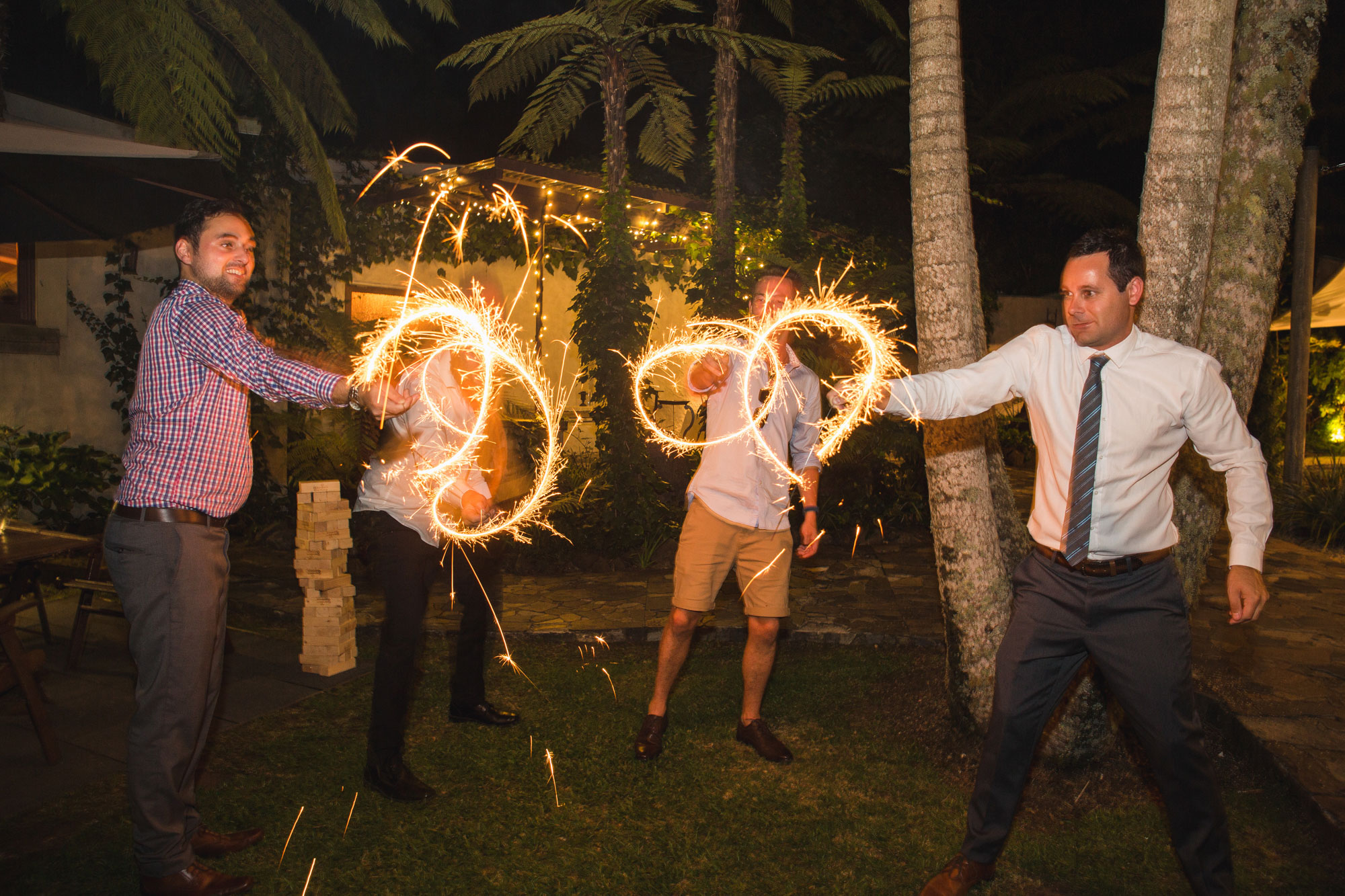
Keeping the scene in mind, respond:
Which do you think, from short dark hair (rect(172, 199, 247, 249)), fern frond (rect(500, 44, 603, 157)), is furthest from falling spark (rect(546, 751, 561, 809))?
fern frond (rect(500, 44, 603, 157))

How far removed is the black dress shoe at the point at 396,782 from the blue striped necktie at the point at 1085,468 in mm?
2772

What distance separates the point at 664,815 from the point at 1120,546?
2.11 meters

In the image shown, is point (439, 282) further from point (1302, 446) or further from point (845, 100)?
point (1302, 446)

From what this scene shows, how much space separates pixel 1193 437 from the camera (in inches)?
112

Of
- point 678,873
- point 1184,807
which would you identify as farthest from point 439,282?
point 1184,807

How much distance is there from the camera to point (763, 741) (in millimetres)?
4117

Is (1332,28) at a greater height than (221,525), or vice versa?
(1332,28)

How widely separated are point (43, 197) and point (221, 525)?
10.1 ft

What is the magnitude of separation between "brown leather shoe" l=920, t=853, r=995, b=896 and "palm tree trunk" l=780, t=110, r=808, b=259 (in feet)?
27.5

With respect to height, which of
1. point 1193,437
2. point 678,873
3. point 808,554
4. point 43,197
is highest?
point 43,197

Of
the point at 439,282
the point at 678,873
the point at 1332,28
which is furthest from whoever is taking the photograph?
the point at 1332,28

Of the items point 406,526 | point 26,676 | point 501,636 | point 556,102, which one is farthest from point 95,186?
point 556,102

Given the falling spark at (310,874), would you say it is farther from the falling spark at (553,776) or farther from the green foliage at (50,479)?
the green foliage at (50,479)

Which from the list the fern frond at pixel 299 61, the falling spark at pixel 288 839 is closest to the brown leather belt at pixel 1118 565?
the falling spark at pixel 288 839
